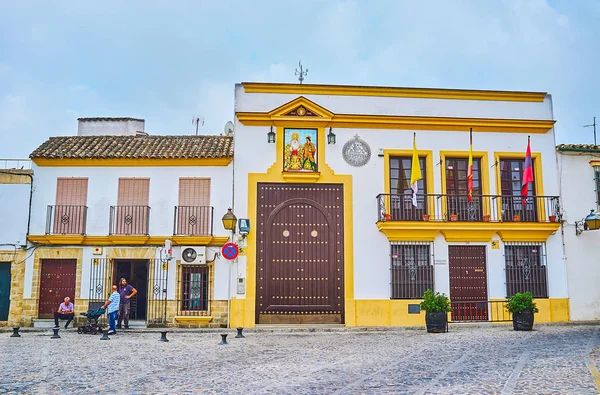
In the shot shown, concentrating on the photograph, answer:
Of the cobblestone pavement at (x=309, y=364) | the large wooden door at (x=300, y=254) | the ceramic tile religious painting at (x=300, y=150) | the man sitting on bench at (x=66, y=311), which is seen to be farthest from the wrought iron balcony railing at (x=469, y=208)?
A: the man sitting on bench at (x=66, y=311)

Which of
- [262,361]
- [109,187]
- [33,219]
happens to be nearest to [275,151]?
[109,187]

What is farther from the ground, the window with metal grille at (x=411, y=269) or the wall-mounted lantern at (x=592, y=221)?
the wall-mounted lantern at (x=592, y=221)

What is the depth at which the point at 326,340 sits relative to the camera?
569 inches

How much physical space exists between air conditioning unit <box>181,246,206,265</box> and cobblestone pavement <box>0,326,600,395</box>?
9.83 ft

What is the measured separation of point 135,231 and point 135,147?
3.03m

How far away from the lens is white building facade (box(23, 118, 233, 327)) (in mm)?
18172

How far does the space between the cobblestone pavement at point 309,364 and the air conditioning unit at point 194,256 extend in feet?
9.83

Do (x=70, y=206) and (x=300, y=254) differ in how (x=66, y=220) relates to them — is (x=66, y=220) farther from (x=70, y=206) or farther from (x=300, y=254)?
(x=300, y=254)

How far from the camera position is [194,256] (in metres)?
18.1

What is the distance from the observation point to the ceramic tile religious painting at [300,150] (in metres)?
18.9

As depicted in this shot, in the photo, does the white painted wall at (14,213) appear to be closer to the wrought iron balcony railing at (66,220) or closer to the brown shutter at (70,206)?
the wrought iron balcony railing at (66,220)

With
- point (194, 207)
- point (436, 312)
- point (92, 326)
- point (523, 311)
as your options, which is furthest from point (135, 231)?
point (523, 311)

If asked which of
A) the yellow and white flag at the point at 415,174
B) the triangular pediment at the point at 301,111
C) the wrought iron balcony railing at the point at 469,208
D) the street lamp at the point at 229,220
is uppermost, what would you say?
the triangular pediment at the point at 301,111

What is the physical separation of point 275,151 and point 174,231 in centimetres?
423
